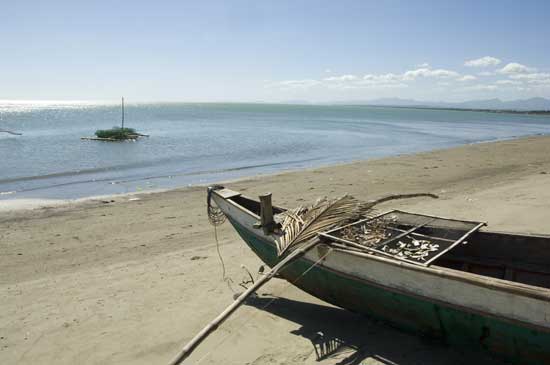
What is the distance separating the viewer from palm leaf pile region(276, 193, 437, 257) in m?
5.07

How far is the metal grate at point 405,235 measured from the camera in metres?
4.76

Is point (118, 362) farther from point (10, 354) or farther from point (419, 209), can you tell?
point (419, 209)

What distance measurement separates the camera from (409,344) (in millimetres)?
4555

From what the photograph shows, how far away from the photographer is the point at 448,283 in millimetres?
3762

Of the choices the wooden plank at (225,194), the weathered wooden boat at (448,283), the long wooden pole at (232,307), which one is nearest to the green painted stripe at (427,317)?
the weathered wooden boat at (448,283)

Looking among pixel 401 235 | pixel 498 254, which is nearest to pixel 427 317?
pixel 401 235

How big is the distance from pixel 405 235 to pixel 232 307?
2.38m

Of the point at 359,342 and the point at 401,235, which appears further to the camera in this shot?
the point at 401,235

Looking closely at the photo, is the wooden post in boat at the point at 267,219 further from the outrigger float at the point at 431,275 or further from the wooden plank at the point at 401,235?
the wooden plank at the point at 401,235

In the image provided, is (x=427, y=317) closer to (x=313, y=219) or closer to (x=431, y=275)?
(x=431, y=275)

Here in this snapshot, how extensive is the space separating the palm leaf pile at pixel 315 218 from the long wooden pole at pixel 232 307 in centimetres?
21

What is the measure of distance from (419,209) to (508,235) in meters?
5.38

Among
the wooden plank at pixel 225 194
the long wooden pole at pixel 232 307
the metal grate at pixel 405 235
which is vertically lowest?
the long wooden pole at pixel 232 307

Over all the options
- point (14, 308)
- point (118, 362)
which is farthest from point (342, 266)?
point (14, 308)
